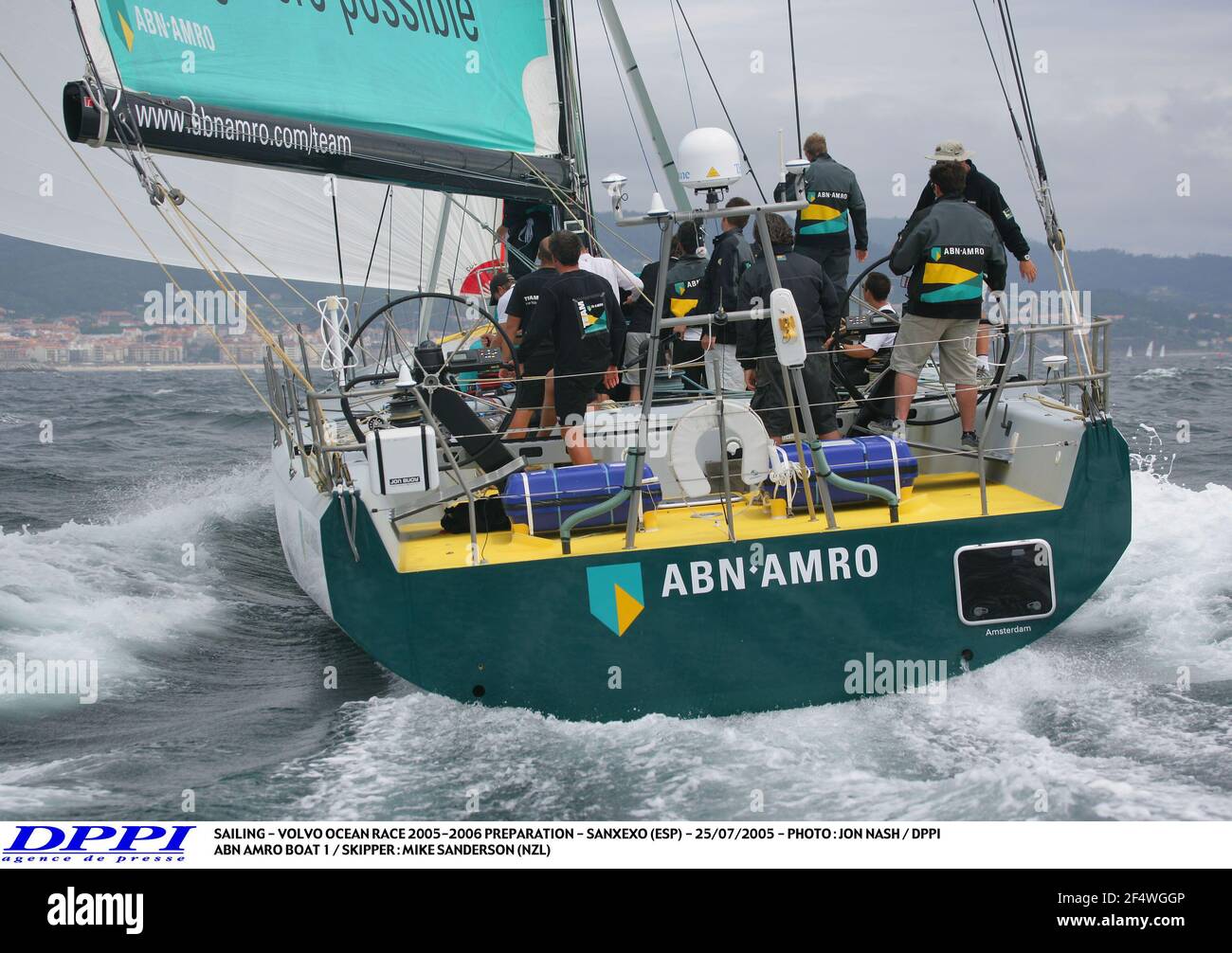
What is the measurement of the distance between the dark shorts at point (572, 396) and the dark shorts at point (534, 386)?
11cm

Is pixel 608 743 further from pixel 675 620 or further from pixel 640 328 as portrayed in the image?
pixel 640 328

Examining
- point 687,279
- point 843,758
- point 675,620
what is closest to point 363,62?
point 687,279

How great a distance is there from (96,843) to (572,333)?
9.67 ft

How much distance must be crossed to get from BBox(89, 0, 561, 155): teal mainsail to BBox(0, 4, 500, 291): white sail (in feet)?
2.21

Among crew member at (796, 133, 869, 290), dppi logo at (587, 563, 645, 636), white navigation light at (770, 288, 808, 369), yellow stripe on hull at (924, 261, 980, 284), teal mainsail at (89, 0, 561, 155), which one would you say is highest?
teal mainsail at (89, 0, 561, 155)

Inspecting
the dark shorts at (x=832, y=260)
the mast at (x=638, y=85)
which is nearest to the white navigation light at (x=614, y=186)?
the dark shorts at (x=832, y=260)

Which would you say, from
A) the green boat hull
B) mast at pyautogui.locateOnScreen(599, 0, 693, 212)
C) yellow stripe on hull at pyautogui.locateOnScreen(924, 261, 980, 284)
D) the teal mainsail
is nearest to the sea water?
the green boat hull

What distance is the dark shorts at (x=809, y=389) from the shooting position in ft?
18.4

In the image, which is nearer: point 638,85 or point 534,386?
point 534,386

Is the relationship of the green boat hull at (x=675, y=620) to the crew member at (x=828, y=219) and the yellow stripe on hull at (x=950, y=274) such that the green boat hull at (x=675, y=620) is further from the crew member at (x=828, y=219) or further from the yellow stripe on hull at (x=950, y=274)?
the crew member at (x=828, y=219)

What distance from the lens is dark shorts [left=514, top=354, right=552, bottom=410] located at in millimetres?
5668

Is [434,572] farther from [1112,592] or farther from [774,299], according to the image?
[1112,592]

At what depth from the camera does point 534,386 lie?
5957 mm

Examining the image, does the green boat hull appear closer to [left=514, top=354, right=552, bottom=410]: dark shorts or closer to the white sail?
[left=514, top=354, right=552, bottom=410]: dark shorts
